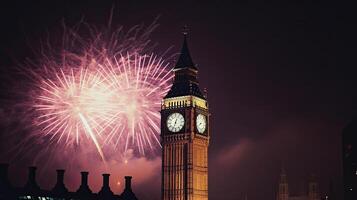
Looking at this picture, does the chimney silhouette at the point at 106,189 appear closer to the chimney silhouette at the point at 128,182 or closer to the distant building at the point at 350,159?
the chimney silhouette at the point at 128,182

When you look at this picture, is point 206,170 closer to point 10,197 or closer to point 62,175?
point 62,175

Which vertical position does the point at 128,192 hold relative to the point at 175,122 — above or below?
below

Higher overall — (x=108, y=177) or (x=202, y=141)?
(x=202, y=141)

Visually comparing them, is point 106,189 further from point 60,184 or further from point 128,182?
point 60,184

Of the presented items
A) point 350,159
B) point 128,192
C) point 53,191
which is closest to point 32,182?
point 53,191

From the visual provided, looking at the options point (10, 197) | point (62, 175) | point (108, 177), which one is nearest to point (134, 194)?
point (108, 177)
